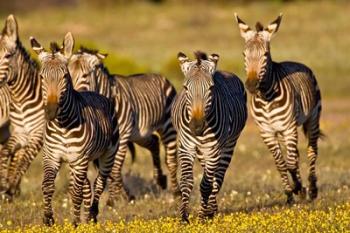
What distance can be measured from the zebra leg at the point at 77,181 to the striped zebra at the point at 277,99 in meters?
3.76

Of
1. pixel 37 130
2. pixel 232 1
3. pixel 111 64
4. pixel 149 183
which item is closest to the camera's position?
pixel 37 130

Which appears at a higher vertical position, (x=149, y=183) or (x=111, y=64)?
(x=149, y=183)

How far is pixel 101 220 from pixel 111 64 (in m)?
31.5

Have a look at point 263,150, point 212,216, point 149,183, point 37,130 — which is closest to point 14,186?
A: point 37,130

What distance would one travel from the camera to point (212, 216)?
13.7 metres

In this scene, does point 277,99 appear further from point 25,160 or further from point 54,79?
point 54,79

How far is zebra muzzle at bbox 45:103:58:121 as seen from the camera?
1252 cm

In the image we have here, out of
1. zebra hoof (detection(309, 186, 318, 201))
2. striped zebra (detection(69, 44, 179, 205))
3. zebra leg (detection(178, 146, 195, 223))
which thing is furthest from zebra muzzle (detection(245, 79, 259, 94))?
striped zebra (detection(69, 44, 179, 205))

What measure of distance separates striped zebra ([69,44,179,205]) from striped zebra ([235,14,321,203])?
2185 millimetres

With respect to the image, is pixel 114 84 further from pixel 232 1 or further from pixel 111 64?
pixel 232 1

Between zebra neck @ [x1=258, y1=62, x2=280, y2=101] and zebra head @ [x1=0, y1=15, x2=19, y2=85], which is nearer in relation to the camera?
zebra head @ [x1=0, y1=15, x2=19, y2=85]

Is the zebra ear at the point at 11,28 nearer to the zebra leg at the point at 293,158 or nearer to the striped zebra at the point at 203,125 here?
the striped zebra at the point at 203,125

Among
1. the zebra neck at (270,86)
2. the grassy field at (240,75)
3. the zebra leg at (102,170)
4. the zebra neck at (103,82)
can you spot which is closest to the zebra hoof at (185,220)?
the grassy field at (240,75)

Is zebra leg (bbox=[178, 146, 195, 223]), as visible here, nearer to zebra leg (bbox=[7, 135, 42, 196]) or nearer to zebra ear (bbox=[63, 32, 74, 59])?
zebra ear (bbox=[63, 32, 74, 59])
